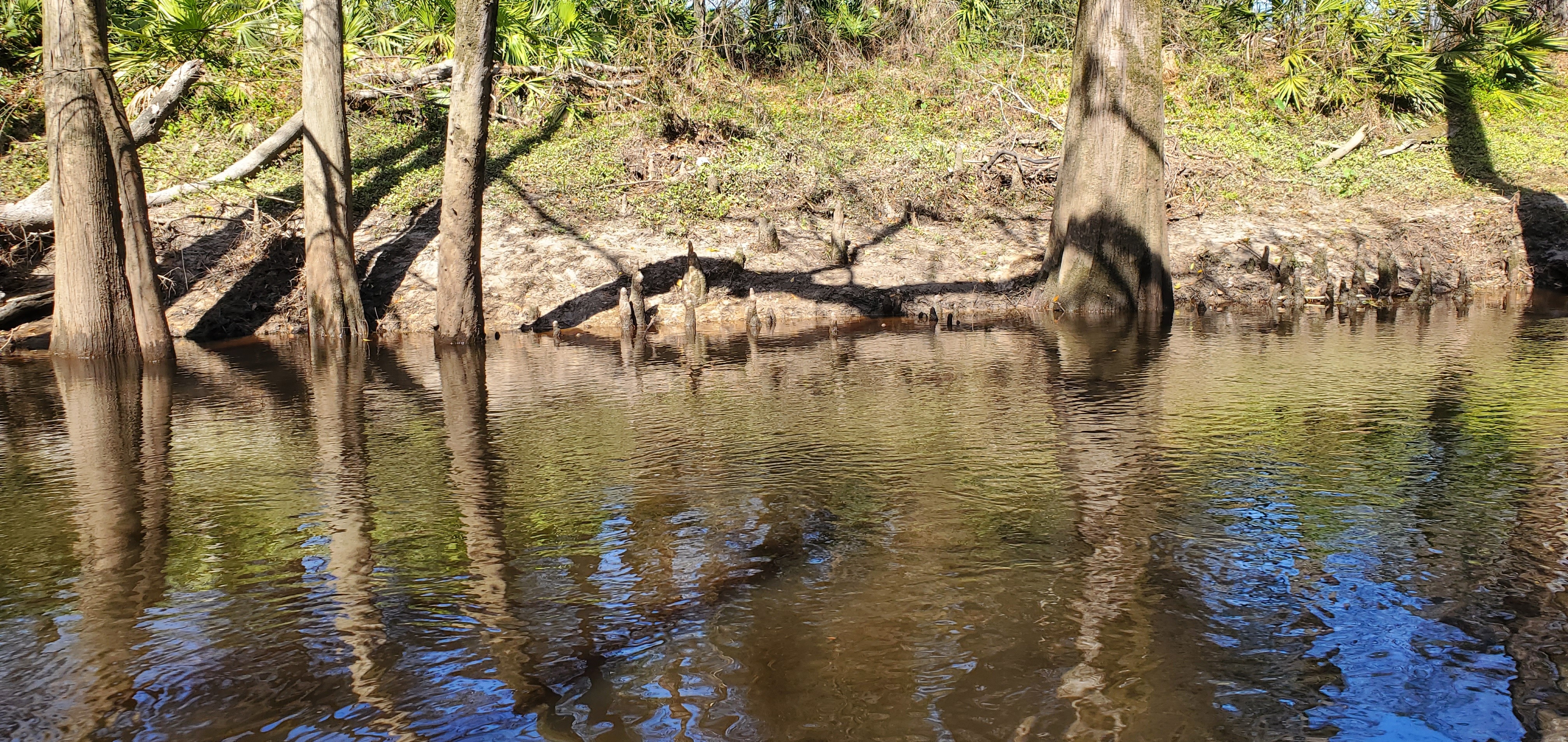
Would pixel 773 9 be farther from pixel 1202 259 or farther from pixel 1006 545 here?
pixel 1006 545

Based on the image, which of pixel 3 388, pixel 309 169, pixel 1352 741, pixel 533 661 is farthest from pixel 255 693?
pixel 309 169

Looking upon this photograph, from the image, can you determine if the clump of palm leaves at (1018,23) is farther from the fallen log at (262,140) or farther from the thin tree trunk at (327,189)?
the thin tree trunk at (327,189)

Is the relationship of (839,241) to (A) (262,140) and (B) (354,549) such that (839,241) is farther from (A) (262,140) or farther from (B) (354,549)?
(B) (354,549)

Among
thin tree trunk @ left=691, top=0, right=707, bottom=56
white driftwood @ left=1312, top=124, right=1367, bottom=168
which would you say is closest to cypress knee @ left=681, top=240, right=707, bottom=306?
thin tree trunk @ left=691, top=0, right=707, bottom=56

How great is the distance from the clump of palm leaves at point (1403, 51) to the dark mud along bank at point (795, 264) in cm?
472

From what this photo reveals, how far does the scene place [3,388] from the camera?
30.3 feet

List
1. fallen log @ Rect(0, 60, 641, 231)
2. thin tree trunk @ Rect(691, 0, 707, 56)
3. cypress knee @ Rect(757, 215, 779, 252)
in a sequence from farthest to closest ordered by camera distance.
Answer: thin tree trunk @ Rect(691, 0, 707, 56)
cypress knee @ Rect(757, 215, 779, 252)
fallen log @ Rect(0, 60, 641, 231)

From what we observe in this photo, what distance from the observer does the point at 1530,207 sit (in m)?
15.5

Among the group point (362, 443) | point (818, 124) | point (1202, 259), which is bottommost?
point (362, 443)

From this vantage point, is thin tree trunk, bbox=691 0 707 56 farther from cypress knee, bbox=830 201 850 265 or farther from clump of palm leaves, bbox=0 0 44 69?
clump of palm leaves, bbox=0 0 44 69

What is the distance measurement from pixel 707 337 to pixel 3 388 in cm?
643

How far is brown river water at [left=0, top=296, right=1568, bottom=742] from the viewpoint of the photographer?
277cm

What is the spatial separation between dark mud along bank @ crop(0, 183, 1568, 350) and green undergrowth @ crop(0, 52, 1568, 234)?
1.99 feet

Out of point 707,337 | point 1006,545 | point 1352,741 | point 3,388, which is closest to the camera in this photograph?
point 1352,741
